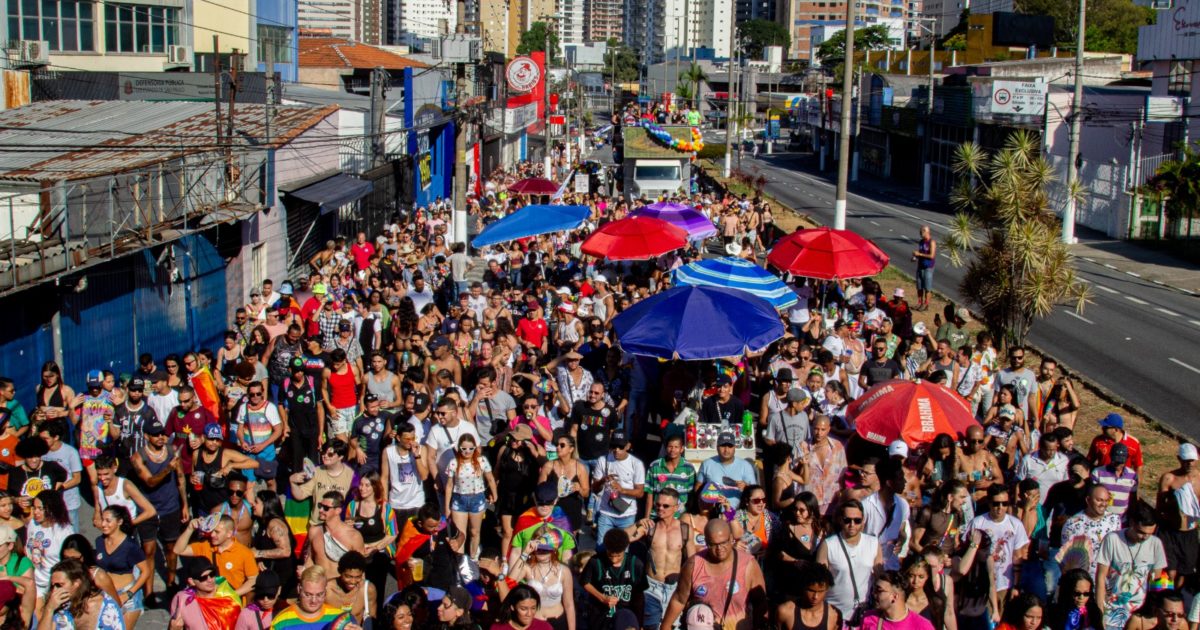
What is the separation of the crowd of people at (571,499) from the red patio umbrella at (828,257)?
1675 millimetres

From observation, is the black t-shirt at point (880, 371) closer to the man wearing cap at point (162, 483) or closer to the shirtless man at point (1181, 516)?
the shirtless man at point (1181, 516)

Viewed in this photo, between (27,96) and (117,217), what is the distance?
47.9 ft

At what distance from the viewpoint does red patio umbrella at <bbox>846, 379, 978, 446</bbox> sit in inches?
392

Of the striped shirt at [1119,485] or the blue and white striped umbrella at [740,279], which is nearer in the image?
the striped shirt at [1119,485]

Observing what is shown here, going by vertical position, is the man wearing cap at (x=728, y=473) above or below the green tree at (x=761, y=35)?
below

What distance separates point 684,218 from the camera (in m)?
21.2

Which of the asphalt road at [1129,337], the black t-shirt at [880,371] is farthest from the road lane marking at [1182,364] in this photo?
the black t-shirt at [880,371]

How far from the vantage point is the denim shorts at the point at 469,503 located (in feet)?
32.3

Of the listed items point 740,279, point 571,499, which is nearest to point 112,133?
point 740,279

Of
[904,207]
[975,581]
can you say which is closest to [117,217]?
[975,581]

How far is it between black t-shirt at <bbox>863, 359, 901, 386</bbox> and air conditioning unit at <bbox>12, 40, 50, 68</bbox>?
2236 centimetres

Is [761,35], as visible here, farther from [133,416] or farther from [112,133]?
[133,416]

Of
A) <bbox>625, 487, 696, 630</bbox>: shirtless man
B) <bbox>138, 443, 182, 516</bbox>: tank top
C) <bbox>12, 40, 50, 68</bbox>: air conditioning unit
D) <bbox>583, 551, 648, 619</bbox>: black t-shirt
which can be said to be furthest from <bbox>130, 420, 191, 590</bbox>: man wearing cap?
<bbox>12, 40, 50, 68</bbox>: air conditioning unit

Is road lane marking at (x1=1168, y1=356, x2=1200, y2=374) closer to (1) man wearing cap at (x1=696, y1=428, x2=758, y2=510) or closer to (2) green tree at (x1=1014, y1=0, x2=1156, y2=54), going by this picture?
(1) man wearing cap at (x1=696, y1=428, x2=758, y2=510)
